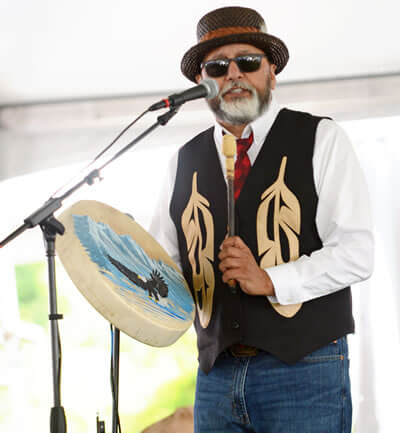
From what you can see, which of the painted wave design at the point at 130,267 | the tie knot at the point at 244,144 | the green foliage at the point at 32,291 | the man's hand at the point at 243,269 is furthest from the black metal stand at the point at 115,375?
the green foliage at the point at 32,291

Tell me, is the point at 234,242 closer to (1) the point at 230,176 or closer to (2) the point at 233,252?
(2) the point at 233,252

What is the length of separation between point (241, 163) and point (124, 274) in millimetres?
539

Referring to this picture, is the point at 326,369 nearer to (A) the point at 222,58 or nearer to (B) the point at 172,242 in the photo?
(B) the point at 172,242

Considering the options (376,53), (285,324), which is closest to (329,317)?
(285,324)

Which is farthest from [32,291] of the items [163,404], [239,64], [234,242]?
[234,242]

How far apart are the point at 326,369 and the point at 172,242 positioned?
0.69 metres

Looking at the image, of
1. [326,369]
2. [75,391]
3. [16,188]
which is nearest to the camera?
[326,369]

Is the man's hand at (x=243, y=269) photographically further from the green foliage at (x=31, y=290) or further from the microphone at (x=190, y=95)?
the green foliage at (x=31, y=290)

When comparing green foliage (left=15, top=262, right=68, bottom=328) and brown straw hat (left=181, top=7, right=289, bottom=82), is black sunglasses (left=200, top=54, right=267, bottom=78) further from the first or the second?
green foliage (left=15, top=262, right=68, bottom=328)

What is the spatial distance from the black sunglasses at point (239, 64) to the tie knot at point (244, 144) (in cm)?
21

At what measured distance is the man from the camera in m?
1.66

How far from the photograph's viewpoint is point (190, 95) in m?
1.64

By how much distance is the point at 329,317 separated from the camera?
1.71 meters

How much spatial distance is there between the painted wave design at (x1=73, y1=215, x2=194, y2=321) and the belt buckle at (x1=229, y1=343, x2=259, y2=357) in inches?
6.3
